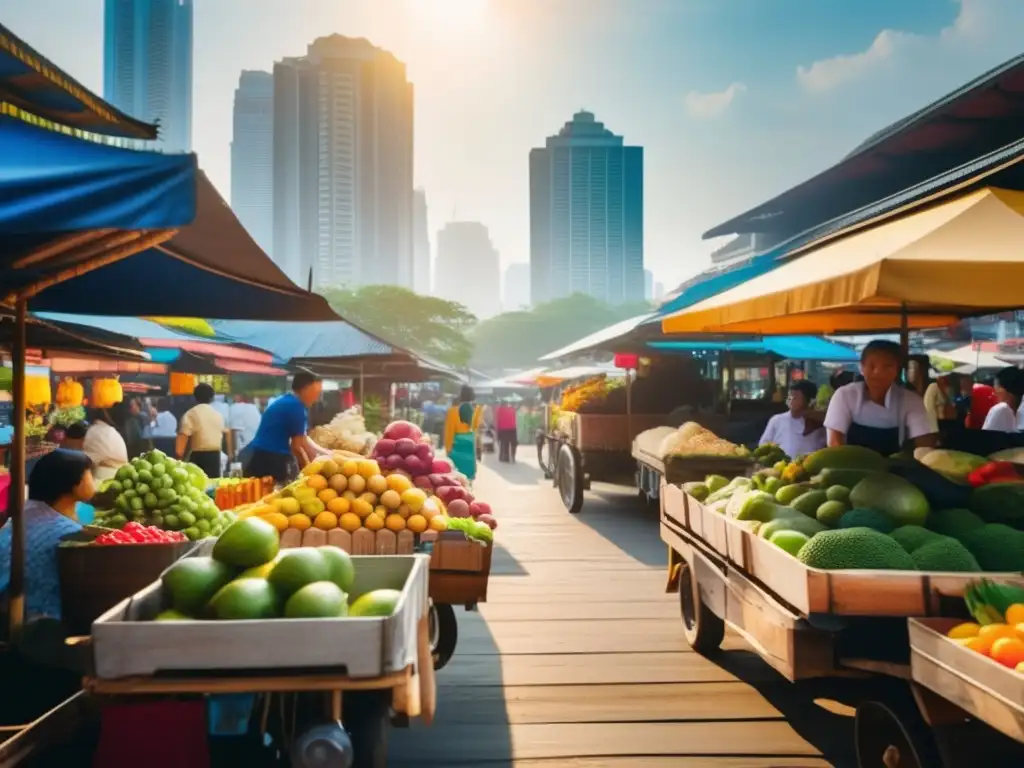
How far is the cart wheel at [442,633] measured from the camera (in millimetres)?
5418

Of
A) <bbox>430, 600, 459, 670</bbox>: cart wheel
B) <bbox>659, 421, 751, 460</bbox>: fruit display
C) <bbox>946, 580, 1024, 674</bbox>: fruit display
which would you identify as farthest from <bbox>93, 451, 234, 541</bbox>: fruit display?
<bbox>659, 421, 751, 460</bbox>: fruit display

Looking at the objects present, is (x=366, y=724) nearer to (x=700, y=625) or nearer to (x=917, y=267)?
(x=917, y=267)

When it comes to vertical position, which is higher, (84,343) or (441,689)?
(84,343)

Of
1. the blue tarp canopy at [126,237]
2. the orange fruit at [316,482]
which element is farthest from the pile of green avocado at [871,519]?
the blue tarp canopy at [126,237]

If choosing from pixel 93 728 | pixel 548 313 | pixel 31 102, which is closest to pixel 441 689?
pixel 93 728

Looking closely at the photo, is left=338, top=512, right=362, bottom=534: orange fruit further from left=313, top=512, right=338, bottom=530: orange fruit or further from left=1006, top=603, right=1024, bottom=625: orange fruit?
left=1006, top=603, right=1024, bottom=625: orange fruit

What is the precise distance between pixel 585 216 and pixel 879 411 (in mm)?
125905

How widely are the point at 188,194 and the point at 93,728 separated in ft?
5.94

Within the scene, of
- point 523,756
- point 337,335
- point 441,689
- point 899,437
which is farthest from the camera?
point 337,335

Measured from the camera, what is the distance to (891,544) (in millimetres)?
3635

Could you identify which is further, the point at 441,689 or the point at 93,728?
the point at 441,689

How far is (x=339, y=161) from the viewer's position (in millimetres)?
99438

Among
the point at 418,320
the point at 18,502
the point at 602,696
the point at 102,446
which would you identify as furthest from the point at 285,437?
the point at 418,320

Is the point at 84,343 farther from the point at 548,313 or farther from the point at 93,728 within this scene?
the point at 548,313
